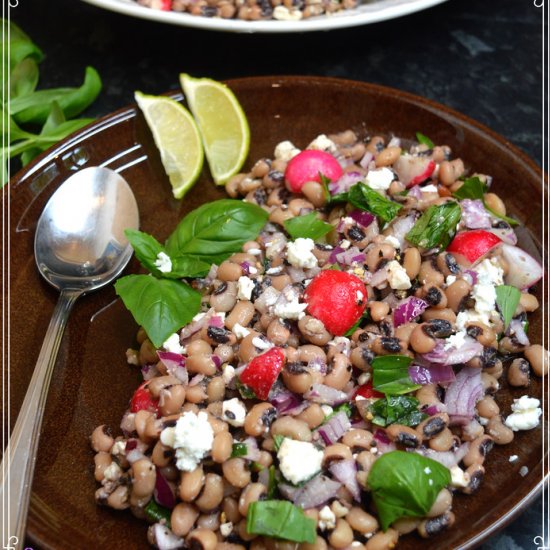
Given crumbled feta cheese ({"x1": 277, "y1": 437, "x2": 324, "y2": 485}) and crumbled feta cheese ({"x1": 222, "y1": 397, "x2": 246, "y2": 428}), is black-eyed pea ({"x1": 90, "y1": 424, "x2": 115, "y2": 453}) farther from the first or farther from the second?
crumbled feta cheese ({"x1": 277, "y1": 437, "x2": 324, "y2": 485})

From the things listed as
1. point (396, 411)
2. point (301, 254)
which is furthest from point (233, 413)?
point (301, 254)

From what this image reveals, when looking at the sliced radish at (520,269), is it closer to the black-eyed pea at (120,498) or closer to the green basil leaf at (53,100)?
the black-eyed pea at (120,498)

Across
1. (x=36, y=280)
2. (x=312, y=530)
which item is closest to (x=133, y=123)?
(x=36, y=280)

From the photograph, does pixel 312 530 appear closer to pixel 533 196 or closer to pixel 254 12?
pixel 533 196

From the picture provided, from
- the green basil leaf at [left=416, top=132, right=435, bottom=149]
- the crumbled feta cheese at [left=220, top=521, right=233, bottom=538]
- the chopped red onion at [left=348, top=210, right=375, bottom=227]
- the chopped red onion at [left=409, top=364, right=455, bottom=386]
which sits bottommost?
the crumbled feta cheese at [left=220, top=521, right=233, bottom=538]

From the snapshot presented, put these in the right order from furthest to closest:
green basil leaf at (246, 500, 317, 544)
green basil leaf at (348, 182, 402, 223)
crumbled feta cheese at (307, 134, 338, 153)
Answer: crumbled feta cheese at (307, 134, 338, 153)
green basil leaf at (348, 182, 402, 223)
green basil leaf at (246, 500, 317, 544)

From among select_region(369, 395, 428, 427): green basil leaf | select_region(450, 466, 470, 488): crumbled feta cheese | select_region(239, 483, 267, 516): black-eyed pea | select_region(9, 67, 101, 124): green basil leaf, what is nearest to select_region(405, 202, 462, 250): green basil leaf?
select_region(369, 395, 428, 427): green basil leaf

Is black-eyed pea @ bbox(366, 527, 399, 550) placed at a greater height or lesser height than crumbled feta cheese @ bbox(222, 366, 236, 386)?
lesser

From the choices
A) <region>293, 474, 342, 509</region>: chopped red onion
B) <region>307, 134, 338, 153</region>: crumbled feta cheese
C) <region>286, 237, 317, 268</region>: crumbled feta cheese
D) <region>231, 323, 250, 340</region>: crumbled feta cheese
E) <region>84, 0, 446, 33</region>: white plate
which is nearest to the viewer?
<region>293, 474, 342, 509</region>: chopped red onion
